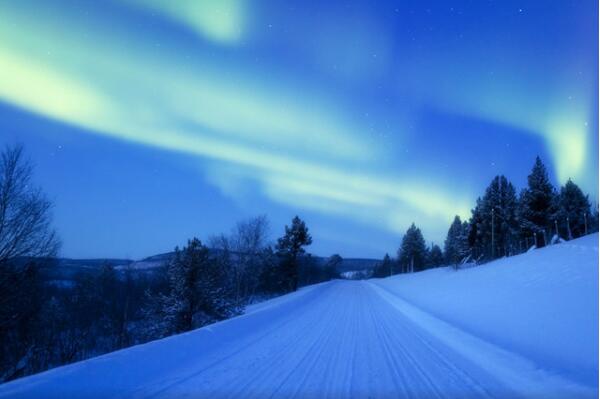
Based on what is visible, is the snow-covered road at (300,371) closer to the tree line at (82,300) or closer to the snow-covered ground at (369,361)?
the snow-covered ground at (369,361)

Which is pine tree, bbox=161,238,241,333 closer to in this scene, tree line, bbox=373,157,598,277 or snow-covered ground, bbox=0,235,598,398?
snow-covered ground, bbox=0,235,598,398

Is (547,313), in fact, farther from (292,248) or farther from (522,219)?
(292,248)

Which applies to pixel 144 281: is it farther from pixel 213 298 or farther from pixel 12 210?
pixel 12 210

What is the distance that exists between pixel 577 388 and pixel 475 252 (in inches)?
2265

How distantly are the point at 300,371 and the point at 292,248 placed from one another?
5208cm

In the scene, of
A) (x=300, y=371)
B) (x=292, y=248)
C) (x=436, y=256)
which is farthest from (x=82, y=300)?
(x=436, y=256)

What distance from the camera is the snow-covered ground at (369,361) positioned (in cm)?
480

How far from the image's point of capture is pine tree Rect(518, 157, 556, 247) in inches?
1738

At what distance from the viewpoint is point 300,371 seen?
5.86m

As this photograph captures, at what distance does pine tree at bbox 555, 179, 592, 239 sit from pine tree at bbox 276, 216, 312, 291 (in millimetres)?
37289

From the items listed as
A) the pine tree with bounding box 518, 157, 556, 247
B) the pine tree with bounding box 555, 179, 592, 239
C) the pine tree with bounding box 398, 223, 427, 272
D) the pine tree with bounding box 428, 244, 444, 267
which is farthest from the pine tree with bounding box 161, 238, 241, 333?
the pine tree with bounding box 428, 244, 444, 267

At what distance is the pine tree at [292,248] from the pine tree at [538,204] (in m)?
31.7

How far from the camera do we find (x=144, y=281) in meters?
58.7

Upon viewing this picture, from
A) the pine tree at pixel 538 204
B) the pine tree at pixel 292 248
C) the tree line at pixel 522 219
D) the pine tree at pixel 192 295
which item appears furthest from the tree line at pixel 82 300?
the pine tree at pixel 538 204
